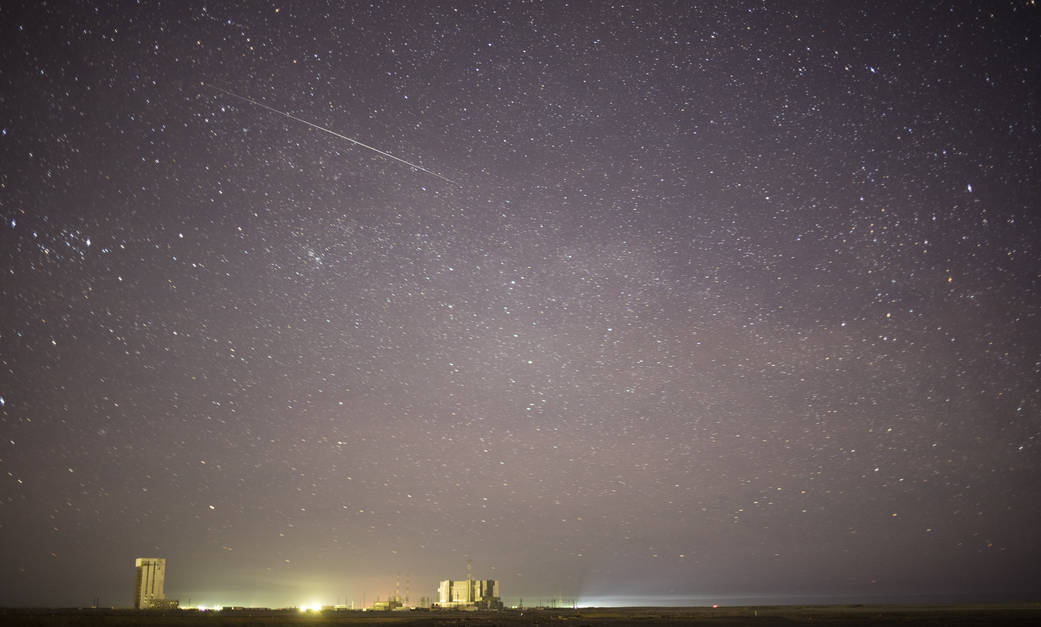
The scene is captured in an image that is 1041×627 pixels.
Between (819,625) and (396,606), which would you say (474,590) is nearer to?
(396,606)

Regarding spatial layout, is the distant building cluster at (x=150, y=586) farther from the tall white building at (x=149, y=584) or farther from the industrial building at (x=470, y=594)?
the industrial building at (x=470, y=594)

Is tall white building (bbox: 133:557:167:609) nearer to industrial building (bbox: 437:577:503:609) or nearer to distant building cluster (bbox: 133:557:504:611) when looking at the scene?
distant building cluster (bbox: 133:557:504:611)

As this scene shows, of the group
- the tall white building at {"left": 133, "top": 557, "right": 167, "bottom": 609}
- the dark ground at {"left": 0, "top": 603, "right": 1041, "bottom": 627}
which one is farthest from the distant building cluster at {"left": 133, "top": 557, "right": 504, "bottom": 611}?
the dark ground at {"left": 0, "top": 603, "right": 1041, "bottom": 627}

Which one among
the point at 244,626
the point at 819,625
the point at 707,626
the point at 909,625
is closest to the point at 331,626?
the point at 244,626

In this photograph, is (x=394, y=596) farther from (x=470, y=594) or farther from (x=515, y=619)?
(x=515, y=619)

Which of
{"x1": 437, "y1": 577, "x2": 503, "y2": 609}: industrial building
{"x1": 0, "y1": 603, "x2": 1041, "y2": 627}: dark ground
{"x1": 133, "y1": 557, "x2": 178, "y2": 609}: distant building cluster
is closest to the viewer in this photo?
{"x1": 0, "y1": 603, "x2": 1041, "y2": 627}: dark ground

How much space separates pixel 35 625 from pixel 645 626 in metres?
40.5

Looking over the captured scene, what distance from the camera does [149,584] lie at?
4151 inches

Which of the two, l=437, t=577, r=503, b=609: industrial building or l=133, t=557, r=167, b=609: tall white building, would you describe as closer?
l=133, t=557, r=167, b=609: tall white building

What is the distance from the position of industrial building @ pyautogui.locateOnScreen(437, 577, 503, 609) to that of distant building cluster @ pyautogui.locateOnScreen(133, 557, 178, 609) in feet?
139

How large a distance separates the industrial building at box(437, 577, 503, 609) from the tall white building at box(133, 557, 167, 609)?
43.0m

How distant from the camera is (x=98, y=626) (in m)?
50.6

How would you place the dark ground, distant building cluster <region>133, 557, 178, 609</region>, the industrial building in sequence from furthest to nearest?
the industrial building → distant building cluster <region>133, 557, 178, 609</region> → the dark ground

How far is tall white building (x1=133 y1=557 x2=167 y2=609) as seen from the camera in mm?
104188
